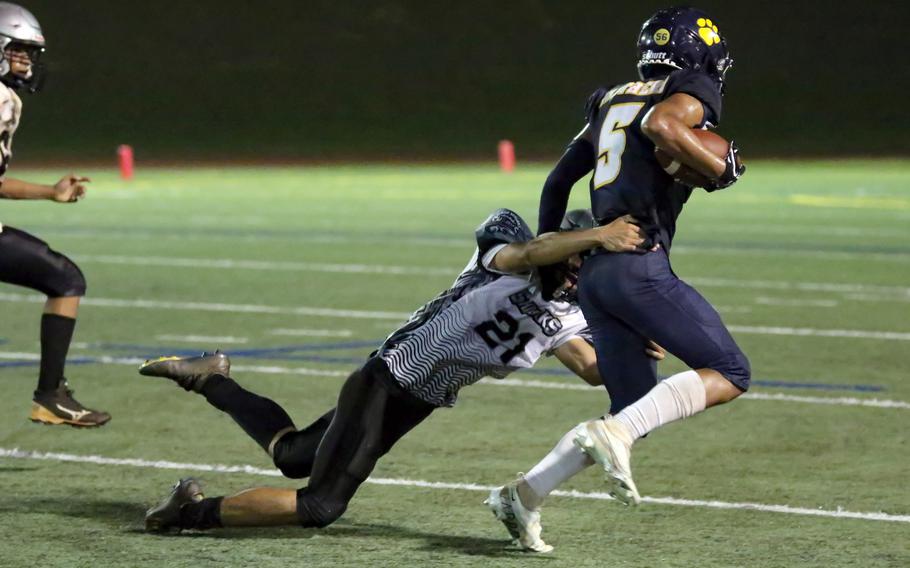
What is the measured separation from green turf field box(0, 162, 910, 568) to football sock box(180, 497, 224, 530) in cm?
6

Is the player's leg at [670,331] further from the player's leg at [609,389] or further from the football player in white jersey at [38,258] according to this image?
the football player in white jersey at [38,258]

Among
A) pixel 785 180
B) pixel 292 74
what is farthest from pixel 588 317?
pixel 292 74

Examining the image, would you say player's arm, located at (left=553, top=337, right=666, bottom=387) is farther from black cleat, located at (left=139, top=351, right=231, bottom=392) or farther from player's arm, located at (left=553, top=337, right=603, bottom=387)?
black cleat, located at (left=139, top=351, right=231, bottom=392)

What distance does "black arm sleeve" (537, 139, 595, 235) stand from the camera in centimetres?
488

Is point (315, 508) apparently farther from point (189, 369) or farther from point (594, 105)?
point (594, 105)

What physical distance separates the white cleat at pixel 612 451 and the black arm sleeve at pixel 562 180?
0.82m

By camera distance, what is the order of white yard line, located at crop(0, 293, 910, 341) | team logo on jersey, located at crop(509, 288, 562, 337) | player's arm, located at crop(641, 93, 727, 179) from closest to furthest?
player's arm, located at crop(641, 93, 727, 179)
team logo on jersey, located at crop(509, 288, 562, 337)
white yard line, located at crop(0, 293, 910, 341)

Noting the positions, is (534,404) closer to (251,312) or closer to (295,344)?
(295,344)

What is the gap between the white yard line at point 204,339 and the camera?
904 centimetres

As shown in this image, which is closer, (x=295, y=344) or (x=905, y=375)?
(x=905, y=375)

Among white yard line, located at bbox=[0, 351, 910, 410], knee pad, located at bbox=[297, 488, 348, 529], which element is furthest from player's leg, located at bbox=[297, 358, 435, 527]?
white yard line, located at bbox=[0, 351, 910, 410]

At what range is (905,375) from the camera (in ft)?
26.0

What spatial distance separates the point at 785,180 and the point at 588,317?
2104 cm

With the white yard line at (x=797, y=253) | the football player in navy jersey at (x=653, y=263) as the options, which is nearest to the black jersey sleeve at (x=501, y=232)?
the football player in navy jersey at (x=653, y=263)
